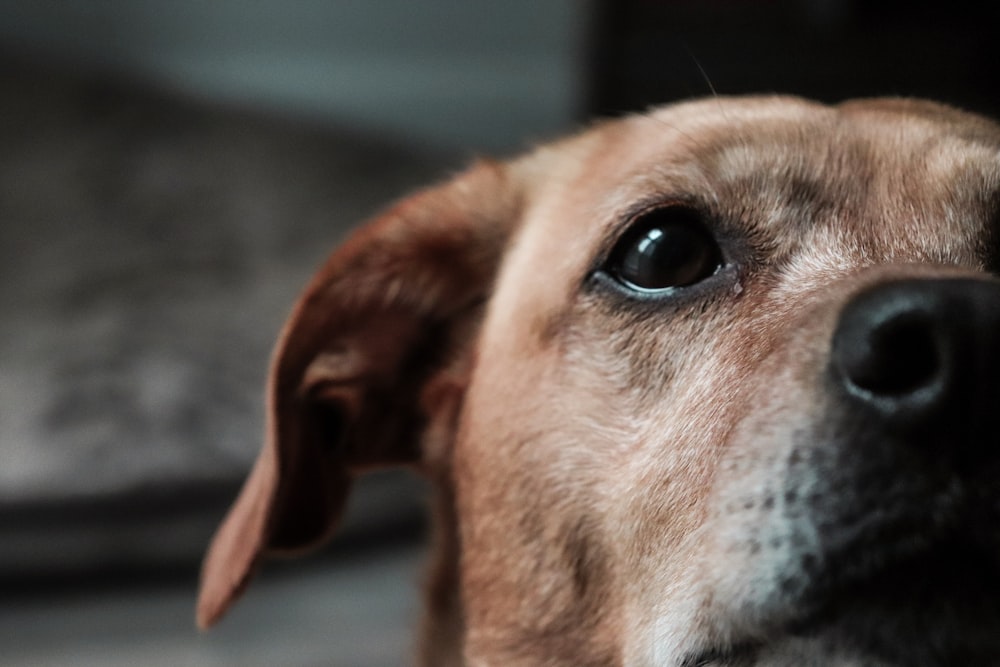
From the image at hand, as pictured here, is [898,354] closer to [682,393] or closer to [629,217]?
[682,393]

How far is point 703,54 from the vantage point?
139 inches

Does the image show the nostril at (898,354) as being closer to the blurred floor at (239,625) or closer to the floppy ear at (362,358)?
the floppy ear at (362,358)

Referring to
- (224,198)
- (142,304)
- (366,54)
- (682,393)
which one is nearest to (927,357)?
(682,393)

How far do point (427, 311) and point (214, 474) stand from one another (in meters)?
0.80

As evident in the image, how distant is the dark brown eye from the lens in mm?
1043

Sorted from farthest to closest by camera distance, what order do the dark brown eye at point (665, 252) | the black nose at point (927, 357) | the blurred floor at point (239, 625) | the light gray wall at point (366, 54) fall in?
the light gray wall at point (366, 54) → the blurred floor at point (239, 625) → the dark brown eye at point (665, 252) → the black nose at point (927, 357)

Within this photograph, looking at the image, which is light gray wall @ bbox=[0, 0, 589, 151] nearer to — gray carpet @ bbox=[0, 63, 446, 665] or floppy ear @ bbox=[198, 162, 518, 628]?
gray carpet @ bbox=[0, 63, 446, 665]

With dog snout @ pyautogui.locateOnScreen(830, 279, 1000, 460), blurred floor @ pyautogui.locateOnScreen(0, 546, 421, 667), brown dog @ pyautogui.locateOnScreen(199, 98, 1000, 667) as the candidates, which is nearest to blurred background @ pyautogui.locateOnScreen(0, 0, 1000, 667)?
blurred floor @ pyautogui.locateOnScreen(0, 546, 421, 667)

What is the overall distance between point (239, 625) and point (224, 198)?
1.32 meters

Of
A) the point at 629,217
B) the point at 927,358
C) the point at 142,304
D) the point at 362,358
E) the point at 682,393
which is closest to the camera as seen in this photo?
the point at 927,358

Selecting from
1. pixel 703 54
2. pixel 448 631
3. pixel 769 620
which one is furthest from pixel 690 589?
pixel 703 54

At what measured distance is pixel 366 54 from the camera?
4.29 m

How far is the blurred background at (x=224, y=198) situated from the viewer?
6.05 feet

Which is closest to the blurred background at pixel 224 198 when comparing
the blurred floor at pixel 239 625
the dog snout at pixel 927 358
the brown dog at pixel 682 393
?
the blurred floor at pixel 239 625
